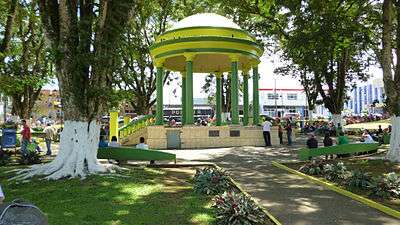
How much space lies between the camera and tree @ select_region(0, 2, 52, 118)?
17.5m

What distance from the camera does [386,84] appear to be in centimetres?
1538

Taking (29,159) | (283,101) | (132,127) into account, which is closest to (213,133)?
(132,127)

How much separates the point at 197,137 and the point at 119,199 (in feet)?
47.0

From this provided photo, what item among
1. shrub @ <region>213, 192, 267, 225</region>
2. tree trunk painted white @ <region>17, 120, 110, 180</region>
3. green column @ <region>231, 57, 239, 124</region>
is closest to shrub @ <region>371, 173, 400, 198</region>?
shrub @ <region>213, 192, 267, 225</region>

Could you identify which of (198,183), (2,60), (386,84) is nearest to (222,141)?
(386,84)

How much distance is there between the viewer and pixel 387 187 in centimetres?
991

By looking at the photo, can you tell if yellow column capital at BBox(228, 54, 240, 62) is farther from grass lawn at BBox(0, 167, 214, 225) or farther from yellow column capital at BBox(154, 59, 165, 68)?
grass lawn at BBox(0, 167, 214, 225)

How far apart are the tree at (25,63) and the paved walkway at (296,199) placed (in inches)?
299

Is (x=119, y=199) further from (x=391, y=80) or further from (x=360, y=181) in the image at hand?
(x=391, y=80)

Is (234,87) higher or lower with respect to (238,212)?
higher

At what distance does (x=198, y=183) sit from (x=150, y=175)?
8.40ft

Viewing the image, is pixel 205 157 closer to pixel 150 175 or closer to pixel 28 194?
pixel 150 175

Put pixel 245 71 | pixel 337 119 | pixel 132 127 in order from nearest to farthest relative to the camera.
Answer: pixel 132 127 < pixel 245 71 < pixel 337 119

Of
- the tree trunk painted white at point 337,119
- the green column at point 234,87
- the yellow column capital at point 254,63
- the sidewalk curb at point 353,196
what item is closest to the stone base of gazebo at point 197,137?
the green column at point 234,87
